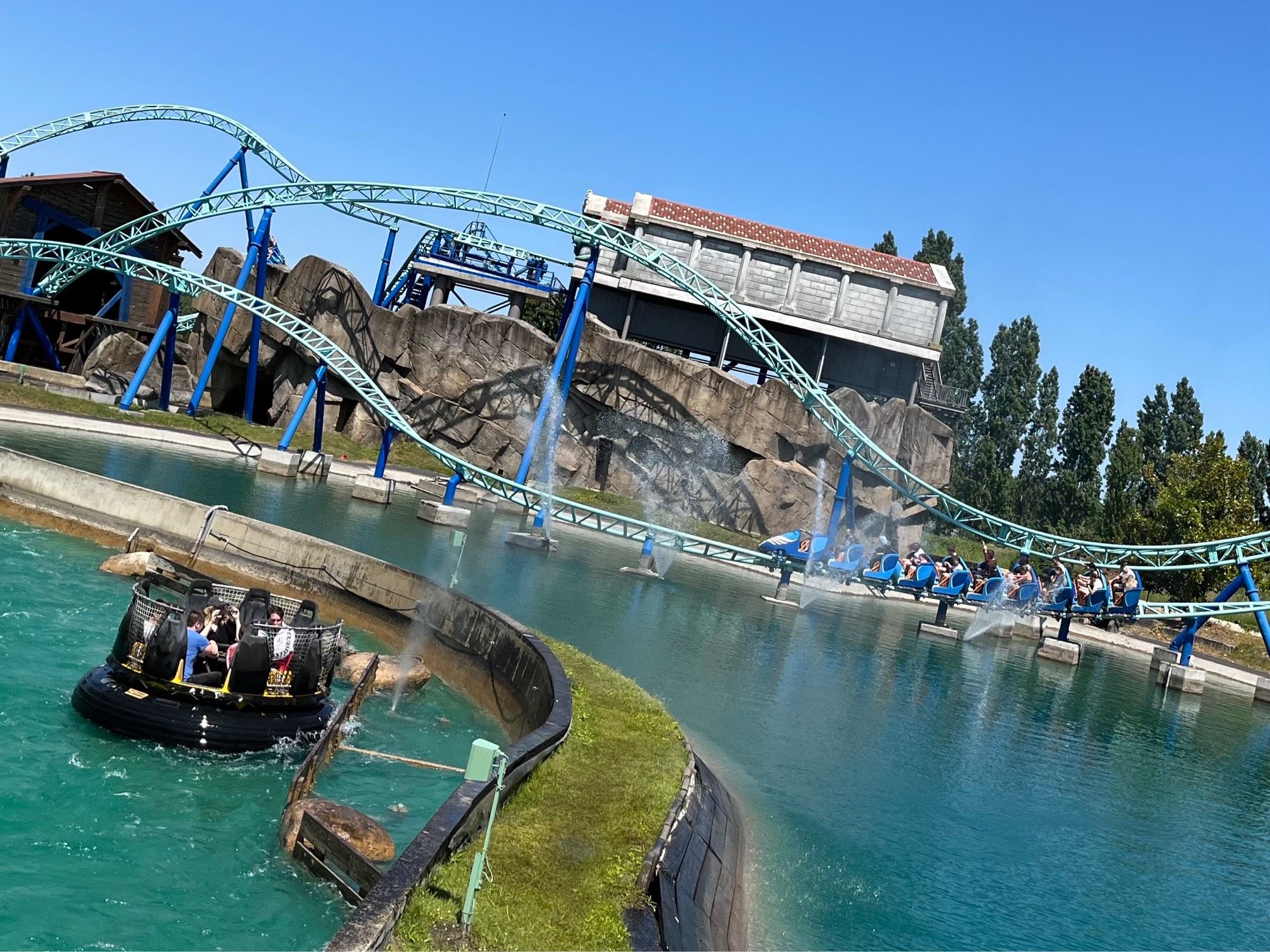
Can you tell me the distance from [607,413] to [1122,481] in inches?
1315

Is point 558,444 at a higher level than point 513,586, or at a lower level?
higher

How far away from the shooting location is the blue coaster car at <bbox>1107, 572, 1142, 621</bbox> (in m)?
38.8

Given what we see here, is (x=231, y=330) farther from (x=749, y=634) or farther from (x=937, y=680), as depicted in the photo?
(x=937, y=680)

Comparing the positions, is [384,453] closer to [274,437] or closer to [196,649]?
[274,437]

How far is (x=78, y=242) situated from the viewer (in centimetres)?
5597

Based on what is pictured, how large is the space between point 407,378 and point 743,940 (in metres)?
45.2

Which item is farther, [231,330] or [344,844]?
[231,330]

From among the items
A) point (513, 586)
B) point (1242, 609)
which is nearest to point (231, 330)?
point (513, 586)

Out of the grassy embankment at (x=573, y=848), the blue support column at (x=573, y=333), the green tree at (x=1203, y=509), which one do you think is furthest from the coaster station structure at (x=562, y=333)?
the grassy embankment at (x=573, y=848)

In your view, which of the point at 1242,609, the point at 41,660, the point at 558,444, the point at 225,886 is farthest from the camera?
the point at 558,444

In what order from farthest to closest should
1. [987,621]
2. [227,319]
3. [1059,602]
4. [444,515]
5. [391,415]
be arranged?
[227,319], [987,621], [391,415], [1059,602], [444,515]

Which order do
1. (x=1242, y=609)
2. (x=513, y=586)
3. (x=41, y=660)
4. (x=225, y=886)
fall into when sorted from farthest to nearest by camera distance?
(x=1242, y=609) → (x=513, y=586) → (x=41, y=660) → (x=225, y=886)

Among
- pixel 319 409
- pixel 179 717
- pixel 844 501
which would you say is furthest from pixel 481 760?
pixel 319 409

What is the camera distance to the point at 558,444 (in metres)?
52.7
